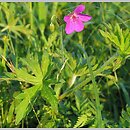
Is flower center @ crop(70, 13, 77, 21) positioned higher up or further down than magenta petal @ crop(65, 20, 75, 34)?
higher up

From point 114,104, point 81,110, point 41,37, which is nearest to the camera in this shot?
point 81,110

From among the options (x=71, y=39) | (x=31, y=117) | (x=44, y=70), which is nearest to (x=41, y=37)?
(x=71, y=39)

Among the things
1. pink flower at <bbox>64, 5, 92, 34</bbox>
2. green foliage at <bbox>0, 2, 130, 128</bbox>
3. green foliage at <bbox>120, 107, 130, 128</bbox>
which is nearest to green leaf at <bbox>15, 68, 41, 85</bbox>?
green foliage at <bbox>0, 2, 130, 128</bbox>

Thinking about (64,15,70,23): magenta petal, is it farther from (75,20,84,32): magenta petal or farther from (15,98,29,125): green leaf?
(15,98,29,125): green leaf

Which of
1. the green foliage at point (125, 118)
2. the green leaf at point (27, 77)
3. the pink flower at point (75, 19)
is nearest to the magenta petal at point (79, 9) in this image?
the pink flower at point (75, 19)

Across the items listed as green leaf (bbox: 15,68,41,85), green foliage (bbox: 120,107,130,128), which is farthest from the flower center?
green foliage (bbox: 120,107,130,128)

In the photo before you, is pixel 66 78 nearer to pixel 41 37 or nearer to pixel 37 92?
pixel 37 92

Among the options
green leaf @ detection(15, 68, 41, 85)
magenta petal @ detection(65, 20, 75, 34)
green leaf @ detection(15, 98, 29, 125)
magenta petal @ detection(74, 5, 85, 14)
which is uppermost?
magenta petal @ detection(74, 5, 85, 14)

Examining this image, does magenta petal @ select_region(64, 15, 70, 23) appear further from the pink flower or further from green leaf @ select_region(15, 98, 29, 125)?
green leaf @ select_region(15, 98, 29, 125)

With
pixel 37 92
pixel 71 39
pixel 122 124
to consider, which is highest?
pixel 71 39

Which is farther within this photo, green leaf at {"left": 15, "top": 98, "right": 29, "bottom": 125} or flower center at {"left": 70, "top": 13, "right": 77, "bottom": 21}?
flower center at {"left": 70, "top": 13, "right": 77, "bottom": 21}
